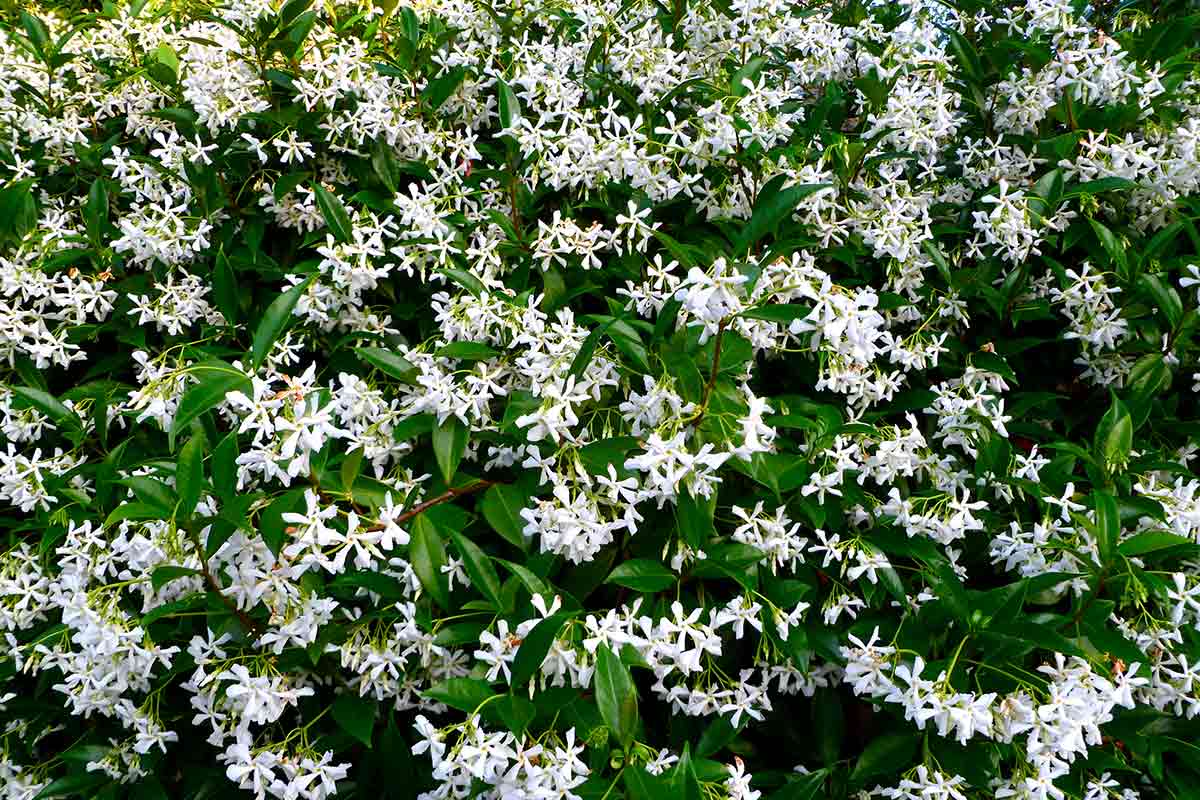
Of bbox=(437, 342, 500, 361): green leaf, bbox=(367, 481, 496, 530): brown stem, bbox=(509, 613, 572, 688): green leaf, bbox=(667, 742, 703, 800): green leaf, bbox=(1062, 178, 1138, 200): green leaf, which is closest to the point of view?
bbox=(667, 742, 703, 800): green leaf

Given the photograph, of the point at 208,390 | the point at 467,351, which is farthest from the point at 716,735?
the point at 208,390

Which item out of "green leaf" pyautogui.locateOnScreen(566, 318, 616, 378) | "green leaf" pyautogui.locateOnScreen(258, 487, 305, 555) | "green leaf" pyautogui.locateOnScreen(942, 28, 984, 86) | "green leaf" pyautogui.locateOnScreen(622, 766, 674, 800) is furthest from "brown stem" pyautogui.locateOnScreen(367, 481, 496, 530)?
"green leaf" pyautogui.locateOnScreen(942, 28, 984, 86)

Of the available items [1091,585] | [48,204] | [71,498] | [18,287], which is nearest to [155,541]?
[71,498]

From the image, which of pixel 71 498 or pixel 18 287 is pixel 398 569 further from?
pixel 18 287

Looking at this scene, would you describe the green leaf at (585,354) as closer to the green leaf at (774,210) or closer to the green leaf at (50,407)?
the green leaf at (774,210)

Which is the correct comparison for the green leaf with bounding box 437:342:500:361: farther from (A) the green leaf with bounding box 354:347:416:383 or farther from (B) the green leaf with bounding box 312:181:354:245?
(B) the green leaf with bounding box 312:181:354:245

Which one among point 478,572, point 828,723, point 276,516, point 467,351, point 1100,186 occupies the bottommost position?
point 828,723

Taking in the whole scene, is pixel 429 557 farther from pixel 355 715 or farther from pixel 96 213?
pixel 96 213

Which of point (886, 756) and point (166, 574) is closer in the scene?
point (166, 574)
